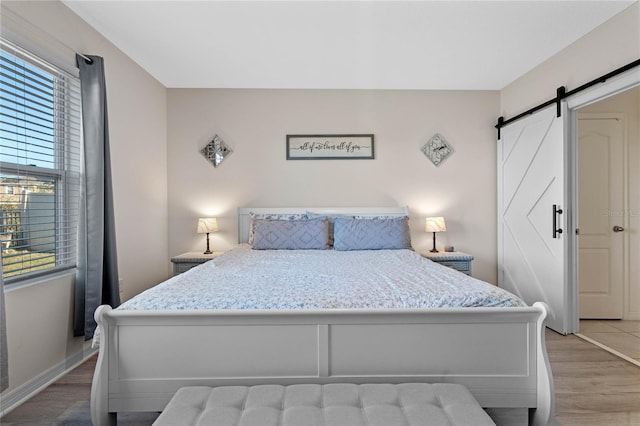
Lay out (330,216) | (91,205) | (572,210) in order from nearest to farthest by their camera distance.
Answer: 1. (91,205)
2. (572,210)
3. (330,216)

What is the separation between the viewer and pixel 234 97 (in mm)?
4039

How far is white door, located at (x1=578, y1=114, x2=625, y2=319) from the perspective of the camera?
3.46 metres

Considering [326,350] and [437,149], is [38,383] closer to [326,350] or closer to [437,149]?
[326,350]

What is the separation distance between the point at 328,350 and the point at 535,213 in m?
2.74

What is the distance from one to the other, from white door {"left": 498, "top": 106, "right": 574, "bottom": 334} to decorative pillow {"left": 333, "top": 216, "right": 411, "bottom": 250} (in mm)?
1191

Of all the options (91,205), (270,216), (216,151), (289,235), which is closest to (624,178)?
(289,235)

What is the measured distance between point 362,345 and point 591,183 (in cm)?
317

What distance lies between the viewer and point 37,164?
2234 millimetres

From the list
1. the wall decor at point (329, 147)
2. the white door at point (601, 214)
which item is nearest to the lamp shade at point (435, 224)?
the wall decor at point (329, 147)

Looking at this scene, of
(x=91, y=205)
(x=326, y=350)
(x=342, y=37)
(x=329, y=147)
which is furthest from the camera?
(x=329, y=147)

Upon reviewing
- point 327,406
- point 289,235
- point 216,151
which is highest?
point 216,151

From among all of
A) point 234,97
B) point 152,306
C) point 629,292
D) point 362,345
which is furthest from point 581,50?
point 152,306

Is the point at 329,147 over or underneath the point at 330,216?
over

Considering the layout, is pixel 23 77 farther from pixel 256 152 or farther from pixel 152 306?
pixel 256 152
